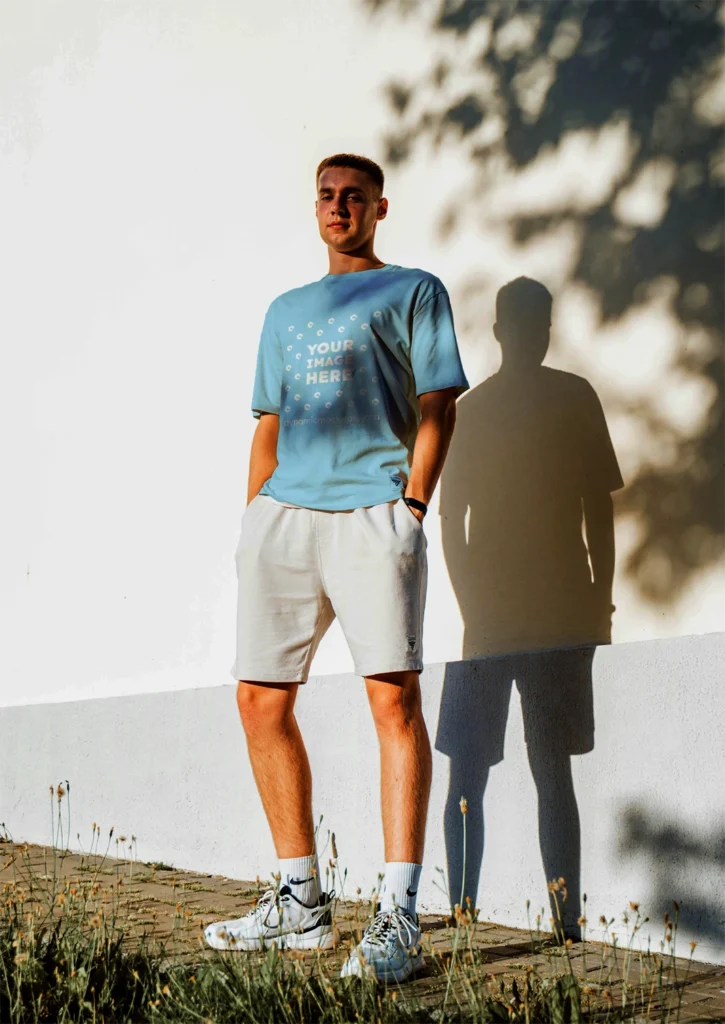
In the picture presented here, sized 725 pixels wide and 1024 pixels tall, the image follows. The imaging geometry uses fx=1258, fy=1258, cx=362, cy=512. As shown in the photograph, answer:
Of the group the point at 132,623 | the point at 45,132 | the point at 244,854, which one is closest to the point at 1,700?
the point at 132,623

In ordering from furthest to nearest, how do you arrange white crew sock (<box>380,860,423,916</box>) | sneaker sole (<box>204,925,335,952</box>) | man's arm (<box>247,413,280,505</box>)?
1. man's arm (<box>247,413,280,505</box>)
2. sneaker sole (<box>204,925,335,952</box>)
3. white crew sock (<box>380,860,423,916</box>)

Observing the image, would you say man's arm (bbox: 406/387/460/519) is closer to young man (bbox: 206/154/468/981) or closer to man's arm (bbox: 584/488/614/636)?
young man (bbox: 206/154/468/981)

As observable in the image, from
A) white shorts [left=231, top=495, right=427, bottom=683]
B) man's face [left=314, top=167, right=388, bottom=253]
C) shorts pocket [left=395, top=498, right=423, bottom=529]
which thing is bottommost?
white shorts [left=231, top=495, right=427, bottom=683]

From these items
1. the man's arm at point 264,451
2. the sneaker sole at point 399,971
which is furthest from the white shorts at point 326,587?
the sneaker sole at point 399,971

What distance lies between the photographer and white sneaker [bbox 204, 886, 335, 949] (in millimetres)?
3531

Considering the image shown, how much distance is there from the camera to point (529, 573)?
14.1 feet

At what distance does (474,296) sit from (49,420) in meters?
2.93

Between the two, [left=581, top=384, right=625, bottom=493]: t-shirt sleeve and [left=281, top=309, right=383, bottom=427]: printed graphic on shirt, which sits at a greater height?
[left=281, top=309, right=383, bottom=427]: printed graphic on shirt

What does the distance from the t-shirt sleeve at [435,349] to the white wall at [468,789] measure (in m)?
0.97

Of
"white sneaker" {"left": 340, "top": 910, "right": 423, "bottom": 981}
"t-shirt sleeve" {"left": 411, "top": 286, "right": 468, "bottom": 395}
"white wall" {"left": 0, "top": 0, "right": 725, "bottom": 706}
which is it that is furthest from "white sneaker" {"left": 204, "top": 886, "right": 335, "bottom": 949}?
"t-shirt sleeve" {"left": 411, "top": 286, "right": 468, "bottom": 395}

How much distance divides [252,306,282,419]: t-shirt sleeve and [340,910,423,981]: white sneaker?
163 cm

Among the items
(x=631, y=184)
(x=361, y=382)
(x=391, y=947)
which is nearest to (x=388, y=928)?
(x=391, y=947)

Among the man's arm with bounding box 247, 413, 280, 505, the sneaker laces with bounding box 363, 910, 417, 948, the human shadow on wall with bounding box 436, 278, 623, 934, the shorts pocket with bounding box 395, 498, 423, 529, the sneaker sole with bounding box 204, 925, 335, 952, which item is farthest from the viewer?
the man's arm with bounding box 247, 413, 280, 505

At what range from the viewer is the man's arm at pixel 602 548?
13.4ft
